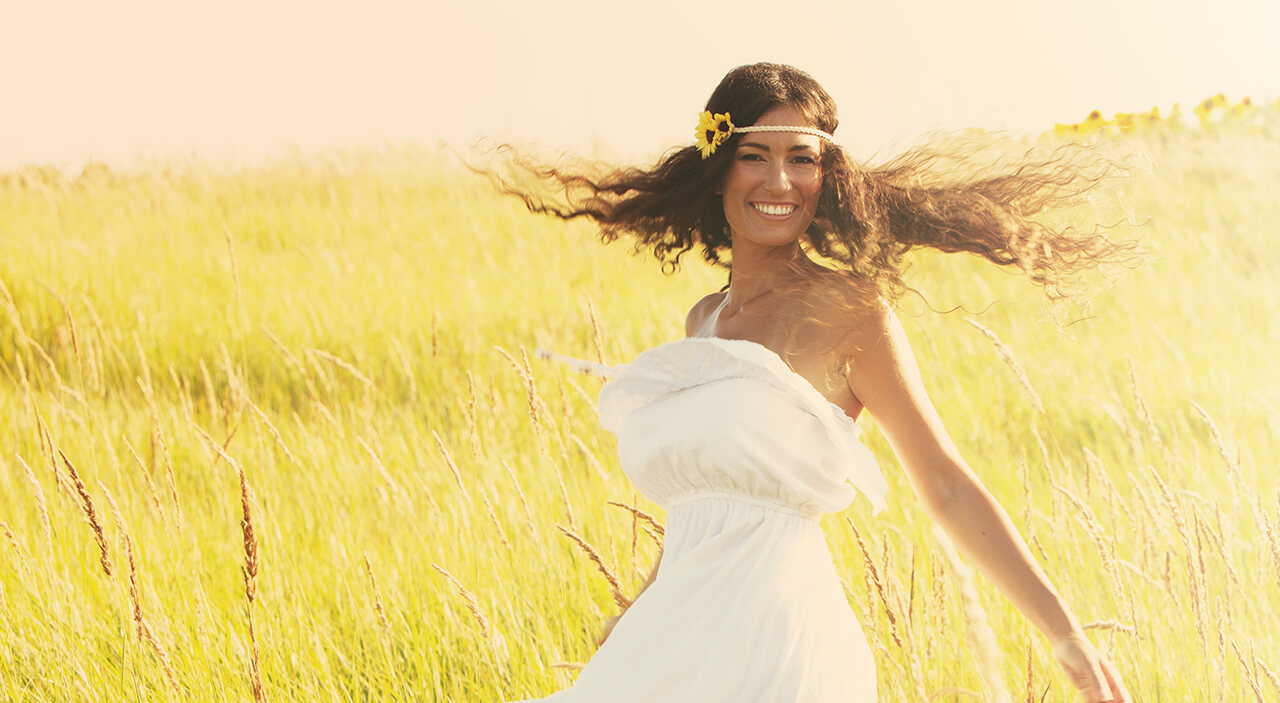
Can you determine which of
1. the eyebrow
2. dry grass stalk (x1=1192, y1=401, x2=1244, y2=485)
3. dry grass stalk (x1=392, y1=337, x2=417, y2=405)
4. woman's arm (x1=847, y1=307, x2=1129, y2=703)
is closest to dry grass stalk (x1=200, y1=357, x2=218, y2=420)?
dry grass stalk (x1=392, y1=337, x2=417, y2=405)

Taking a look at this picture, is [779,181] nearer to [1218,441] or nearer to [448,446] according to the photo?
[1218,441]

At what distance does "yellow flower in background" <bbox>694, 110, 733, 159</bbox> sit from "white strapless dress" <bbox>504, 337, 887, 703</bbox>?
1.53ft

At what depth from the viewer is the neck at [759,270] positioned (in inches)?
71.2

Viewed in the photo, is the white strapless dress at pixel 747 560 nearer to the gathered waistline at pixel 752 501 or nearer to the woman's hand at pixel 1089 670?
the gathered waistline at pixel 752 501

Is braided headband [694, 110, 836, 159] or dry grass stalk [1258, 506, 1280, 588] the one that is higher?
braided headband [694, 110, 836, 159]

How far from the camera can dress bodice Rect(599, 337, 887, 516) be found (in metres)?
1.54

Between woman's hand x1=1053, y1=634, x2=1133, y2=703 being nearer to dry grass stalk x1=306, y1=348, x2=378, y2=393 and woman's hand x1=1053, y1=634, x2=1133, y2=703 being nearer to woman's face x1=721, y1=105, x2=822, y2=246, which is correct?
woman's face x1=721, y1=105, x2=822, y2=246

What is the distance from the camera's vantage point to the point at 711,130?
1.91 meters

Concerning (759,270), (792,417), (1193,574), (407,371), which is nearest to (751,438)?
(792,417)

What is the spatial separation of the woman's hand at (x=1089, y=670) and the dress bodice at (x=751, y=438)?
360 mm

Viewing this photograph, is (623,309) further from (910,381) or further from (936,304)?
(910,381)

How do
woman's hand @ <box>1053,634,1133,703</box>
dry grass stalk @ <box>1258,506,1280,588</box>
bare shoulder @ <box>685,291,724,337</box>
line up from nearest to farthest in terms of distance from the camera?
woman's hand @ <box>1053,634,1133,703</box>, dry grass stalk @ <box>1258,506,1280,588</box>, bare shoulder @ <box>685,291,724,337</box>

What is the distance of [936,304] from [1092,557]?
2969 millimetres

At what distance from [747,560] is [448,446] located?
102 inches
